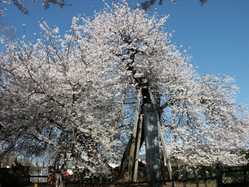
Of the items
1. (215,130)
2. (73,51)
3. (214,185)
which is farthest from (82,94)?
(215,130)

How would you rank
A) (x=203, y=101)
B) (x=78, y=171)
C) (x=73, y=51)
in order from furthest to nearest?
(x=203, y=101)
(x=73, y=51)
(x=78, y=171)

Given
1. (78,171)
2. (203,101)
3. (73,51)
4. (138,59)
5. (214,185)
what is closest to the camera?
(214,185)

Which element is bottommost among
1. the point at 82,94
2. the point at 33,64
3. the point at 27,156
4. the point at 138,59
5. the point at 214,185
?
the point at 214,185

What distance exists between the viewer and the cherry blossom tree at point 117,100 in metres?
15.2

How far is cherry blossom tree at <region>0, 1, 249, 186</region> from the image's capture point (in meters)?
15.2

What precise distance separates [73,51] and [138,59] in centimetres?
473

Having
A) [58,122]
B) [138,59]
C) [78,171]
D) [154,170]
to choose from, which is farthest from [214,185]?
[138,59]

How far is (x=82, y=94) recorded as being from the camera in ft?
51.2

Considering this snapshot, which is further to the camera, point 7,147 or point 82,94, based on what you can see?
point 7,147

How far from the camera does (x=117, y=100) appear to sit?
20688 mm

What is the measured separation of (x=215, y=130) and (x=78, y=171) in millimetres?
9678

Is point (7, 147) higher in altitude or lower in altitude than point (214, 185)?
higher

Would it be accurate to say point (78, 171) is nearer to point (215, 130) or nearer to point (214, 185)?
point (214, 185)

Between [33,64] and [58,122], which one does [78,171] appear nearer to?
[58,122]
